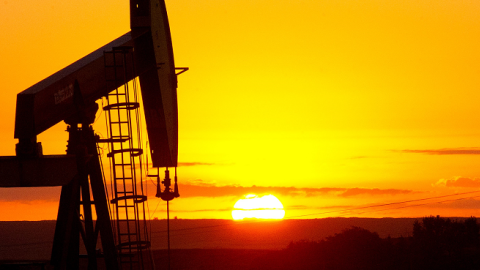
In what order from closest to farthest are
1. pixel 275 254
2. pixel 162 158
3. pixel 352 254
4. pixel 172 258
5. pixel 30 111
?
1. pixel 30 111
2. pixel 162 158
3. pixel 352 254
4. pixel 275 254
5. pixel 172 258

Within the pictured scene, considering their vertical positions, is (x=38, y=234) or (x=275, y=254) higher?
(x=38, y=234)

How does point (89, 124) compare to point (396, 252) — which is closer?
point (89, 124)

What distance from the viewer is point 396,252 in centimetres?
2636

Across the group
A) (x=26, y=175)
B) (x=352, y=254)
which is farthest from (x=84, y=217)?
(x=352, y=254)

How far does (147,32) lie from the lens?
904 cm

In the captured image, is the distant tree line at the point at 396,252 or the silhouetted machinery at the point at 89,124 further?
the distant tree line at the point at 396,252

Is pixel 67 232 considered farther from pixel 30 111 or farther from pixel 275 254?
pixel 275 254

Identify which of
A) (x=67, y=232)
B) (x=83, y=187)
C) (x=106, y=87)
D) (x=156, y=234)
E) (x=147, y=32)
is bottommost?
(x=67, y=232)

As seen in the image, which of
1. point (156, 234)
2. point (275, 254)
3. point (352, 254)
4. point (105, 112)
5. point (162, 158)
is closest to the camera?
point (105, 112)

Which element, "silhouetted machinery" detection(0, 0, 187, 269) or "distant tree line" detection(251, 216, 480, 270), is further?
"distant tree line" detection(251, 216, 480, 270)

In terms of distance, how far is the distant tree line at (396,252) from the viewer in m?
24.2

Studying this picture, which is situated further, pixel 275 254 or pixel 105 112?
pixel 275 254

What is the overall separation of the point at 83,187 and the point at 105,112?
1.03 meters

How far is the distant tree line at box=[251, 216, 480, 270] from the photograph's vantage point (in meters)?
24.2
